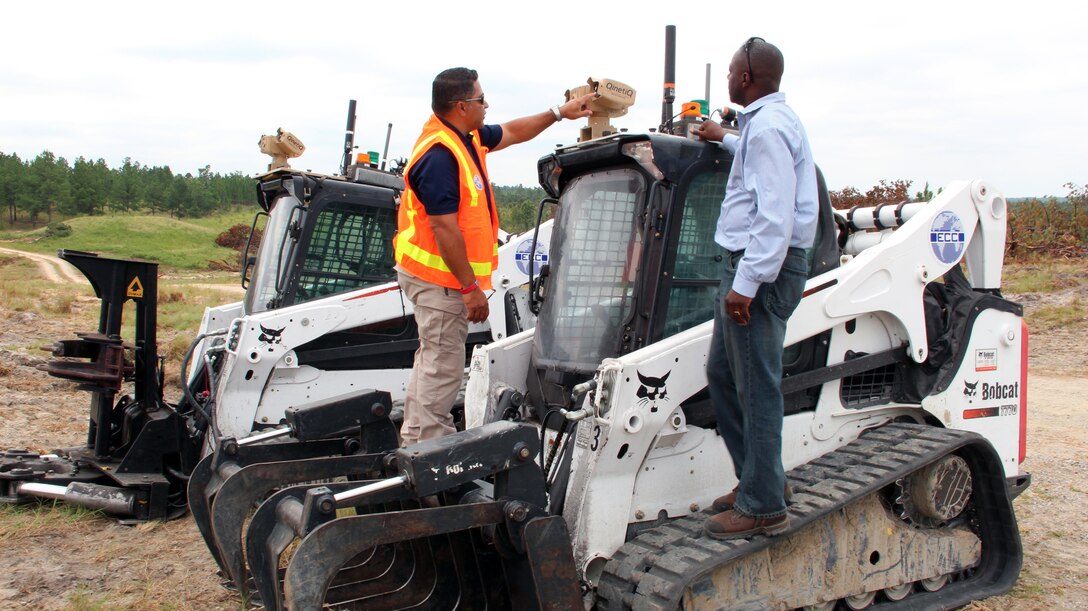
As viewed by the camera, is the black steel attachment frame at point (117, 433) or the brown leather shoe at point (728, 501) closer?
the brown leather shoe at point (728, 501)

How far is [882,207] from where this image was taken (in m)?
5.07

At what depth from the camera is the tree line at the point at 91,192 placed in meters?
78.6

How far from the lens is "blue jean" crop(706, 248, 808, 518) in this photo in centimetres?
352

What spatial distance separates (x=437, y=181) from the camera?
168 inches

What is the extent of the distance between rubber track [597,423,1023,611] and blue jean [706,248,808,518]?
186mm

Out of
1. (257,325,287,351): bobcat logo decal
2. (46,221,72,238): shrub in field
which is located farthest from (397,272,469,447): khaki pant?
(46,221,72,238): shrub in field

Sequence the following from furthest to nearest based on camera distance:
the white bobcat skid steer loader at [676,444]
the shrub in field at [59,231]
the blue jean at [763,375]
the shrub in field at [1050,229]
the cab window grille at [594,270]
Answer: the shrub in field at [59,231]
the shrub in field at [1050,229]
the cab window grille at [594,270]
the blue jean at [763,375]
the white bobcat skid steer loader at [676,444]

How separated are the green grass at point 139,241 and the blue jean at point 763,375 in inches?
1872

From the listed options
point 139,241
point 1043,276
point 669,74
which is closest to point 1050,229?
point 1043,276

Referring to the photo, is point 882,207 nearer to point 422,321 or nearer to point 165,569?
point 422,321

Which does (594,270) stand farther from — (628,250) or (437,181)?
(437,181)

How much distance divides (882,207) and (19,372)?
10.2m

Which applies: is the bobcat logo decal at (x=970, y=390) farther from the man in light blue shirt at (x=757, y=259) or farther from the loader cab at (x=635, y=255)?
the man in light blue shirt at (x=757, y=259)

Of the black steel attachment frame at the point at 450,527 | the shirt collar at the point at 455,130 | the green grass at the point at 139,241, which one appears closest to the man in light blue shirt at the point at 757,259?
the black steel attachment frame at the point at 450,527
